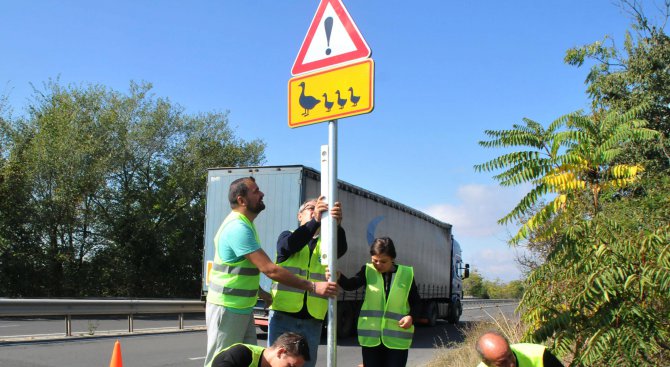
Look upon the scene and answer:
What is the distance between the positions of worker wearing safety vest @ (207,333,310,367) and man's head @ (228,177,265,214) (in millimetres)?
1070

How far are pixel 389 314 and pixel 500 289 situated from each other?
2214 inches

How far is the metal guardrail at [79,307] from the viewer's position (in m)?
12.3

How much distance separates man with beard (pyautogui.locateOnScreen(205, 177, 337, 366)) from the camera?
4047 millimetres

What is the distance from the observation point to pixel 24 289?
23.4 meters

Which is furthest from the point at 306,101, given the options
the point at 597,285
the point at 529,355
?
the point at 597,285

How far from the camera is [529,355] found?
3.74 m

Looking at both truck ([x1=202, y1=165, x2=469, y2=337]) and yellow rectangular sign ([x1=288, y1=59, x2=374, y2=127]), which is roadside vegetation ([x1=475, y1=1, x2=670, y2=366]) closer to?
yellow rectangular sign ([x1=288, y1=59, x2=374, y2=127])

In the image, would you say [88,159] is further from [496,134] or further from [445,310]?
[496,134]

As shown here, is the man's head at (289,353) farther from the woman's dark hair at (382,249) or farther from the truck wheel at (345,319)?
the truck wheel at (345,319)

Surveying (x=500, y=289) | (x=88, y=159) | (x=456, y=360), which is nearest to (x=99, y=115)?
(x=88, y=159)

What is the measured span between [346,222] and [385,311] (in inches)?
393

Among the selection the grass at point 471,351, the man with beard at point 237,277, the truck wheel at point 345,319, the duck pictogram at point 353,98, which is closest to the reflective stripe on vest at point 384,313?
the man with beard at point 237,277

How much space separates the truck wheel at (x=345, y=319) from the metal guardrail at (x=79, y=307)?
418 cm

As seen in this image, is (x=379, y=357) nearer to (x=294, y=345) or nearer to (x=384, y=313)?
(x=384, y=313)
